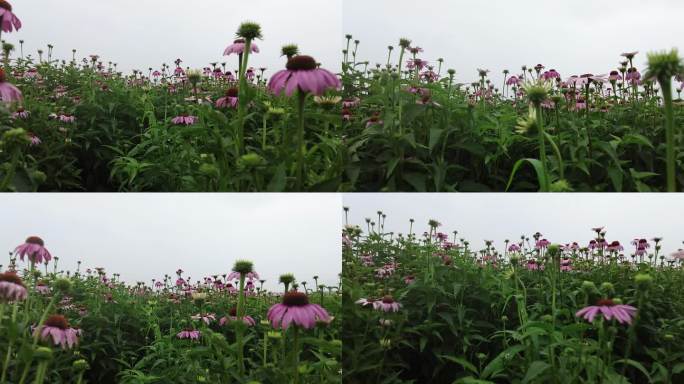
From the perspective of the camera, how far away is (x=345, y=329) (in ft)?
4.76

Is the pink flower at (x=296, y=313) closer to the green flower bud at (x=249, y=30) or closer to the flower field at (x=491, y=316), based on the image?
the flower field at (x=491, y=316)

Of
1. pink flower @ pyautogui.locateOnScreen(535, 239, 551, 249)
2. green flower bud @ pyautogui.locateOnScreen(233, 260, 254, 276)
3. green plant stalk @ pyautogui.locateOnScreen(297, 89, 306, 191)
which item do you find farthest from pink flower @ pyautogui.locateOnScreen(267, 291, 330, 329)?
pink flower @ pyautogui.locateOnScreen(535, 239, 551, 249)

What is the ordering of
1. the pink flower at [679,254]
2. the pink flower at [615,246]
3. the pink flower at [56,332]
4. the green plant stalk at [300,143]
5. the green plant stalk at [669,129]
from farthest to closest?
the pink flower at [615,246] < the pink flower at [679,254] < the pink flower at [56,332] < the green plant stalk at [300,143] < the green plant stalk at [669,129]

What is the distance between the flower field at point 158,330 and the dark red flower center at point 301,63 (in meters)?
0.49

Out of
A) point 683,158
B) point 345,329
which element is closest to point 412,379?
point 345,329

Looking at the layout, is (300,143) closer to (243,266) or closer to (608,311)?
(243,266)

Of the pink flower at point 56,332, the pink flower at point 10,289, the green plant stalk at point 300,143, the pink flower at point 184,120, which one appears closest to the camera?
the green plant stalk at point 300,143

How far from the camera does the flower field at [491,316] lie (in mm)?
1298

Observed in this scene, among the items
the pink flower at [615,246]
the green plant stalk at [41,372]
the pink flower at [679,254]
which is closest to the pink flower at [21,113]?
the green plant stalk at [41,372]

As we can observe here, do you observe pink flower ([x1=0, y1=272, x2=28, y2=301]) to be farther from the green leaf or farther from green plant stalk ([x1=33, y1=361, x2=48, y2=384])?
the green leaf

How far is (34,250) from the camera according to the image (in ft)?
4.49

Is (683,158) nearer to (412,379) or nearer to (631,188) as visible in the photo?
(631,188)

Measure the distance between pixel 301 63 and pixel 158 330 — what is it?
3.08 ft

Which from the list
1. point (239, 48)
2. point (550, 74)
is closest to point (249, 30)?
point (239, 48)
